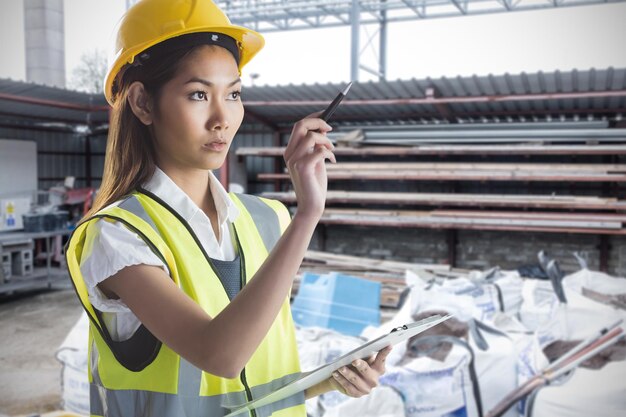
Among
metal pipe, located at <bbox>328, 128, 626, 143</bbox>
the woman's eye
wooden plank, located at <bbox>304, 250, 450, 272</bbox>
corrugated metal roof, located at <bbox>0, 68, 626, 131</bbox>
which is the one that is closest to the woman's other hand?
the woman's eye

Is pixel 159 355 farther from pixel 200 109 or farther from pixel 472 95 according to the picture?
pixel 472 95

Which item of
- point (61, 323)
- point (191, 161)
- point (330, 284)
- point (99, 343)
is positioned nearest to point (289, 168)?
point (191, 161)

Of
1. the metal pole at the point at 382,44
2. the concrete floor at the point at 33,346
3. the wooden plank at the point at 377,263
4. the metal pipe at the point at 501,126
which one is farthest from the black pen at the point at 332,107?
the metal pole at the point at 382,44

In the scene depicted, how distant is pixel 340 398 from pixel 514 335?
975mm

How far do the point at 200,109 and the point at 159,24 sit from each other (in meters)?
0.13

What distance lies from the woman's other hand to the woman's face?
1.21 feet

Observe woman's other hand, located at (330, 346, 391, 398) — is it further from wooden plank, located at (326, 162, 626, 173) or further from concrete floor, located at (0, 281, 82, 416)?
wooden plank, located at (326, 162, 626, 173)

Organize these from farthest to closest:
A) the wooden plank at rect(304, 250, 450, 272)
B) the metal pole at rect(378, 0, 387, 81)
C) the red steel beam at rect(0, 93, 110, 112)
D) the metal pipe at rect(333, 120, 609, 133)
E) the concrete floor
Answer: the metal pole at rect(378, 0, 387, 81)
the red steel beam at rect(0, 93, 110, 112)
the wooden plank at rect(304, 250, 450, 272)
the metal pipe at rect(333, 120, 609, 133)
the concrete floor

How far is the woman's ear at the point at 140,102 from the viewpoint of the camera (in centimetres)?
79

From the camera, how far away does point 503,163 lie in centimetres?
772

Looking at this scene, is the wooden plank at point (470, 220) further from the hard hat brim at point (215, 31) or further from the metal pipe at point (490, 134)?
the hard hat brim at point (215, 31)

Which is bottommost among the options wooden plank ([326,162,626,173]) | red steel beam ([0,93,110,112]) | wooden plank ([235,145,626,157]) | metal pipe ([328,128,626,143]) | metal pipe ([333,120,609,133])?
wooden plank ([326,162,626,173])

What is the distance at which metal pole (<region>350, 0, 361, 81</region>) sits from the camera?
1016 cm

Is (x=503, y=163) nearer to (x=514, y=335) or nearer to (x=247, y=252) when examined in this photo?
(x=514, y=335)
